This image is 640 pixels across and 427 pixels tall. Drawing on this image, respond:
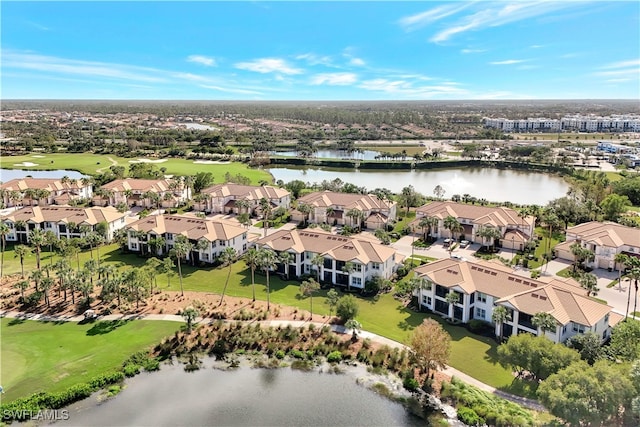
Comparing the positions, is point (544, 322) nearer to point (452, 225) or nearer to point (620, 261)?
point (620, 261)

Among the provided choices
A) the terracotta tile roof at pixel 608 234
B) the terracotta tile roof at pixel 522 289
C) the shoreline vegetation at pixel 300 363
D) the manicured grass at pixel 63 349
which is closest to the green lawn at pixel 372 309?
the shoreline vegetation at pixel 300 363

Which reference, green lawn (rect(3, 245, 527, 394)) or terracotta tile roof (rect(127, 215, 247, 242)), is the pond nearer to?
terracotta tile roof (rect(127, 215, 247, 242))

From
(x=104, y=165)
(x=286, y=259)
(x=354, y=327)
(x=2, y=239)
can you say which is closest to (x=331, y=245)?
(x=286, y=259)

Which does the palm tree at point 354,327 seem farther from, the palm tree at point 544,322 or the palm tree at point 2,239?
the palm tree at point 2,239

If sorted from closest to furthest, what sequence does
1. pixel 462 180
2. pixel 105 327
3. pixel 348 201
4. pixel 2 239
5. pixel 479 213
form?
pixel 105 327, pixel 2 239, pixel 479 213, pixel 348 201, pixel 462 180

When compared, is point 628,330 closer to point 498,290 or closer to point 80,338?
point 498,290

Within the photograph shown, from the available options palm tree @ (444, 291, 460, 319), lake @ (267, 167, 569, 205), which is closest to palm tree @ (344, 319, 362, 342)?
palm tree @ (444, 291, 460, 319)
